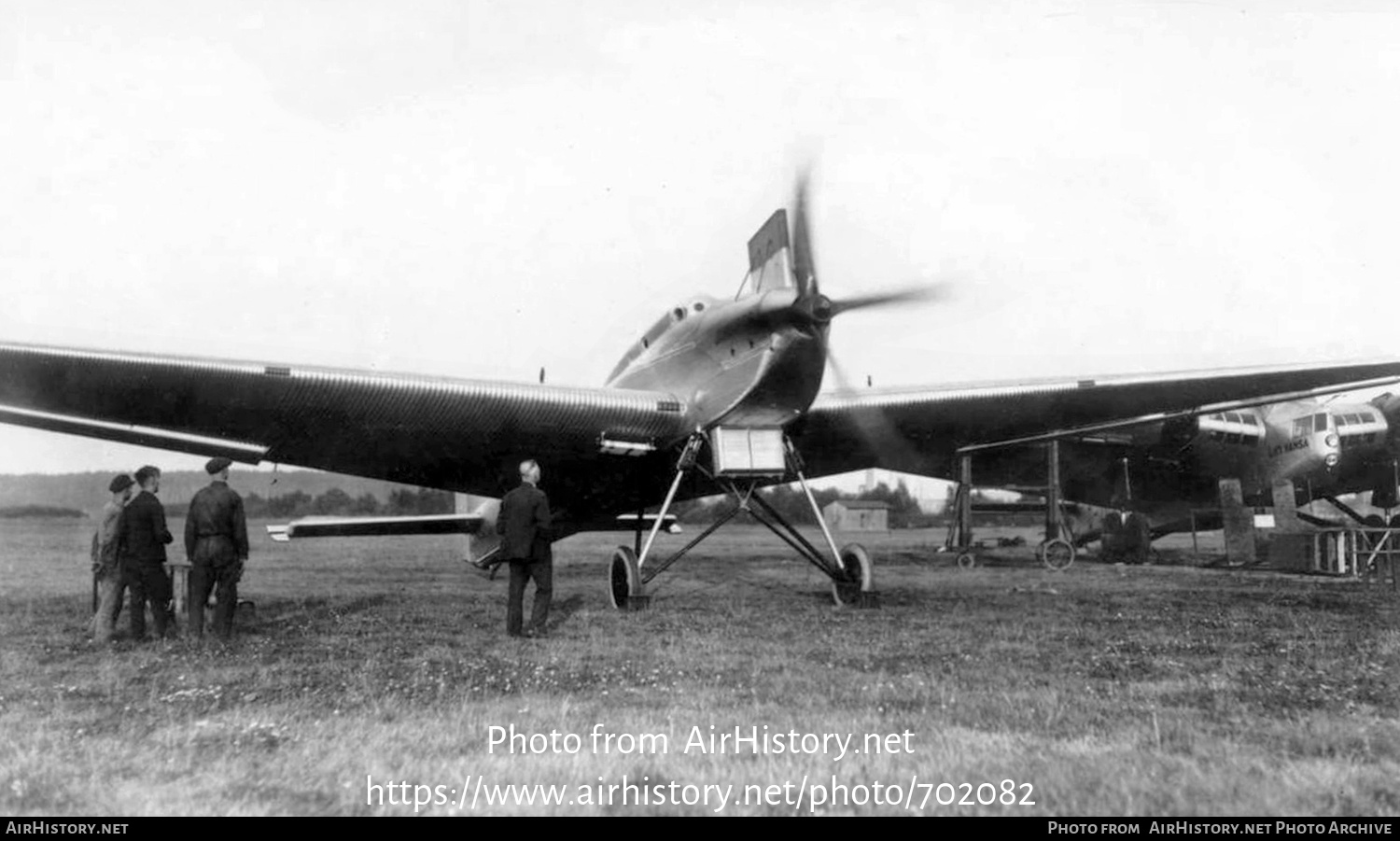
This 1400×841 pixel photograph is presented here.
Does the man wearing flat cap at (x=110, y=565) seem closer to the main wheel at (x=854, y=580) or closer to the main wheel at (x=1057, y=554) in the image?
the main wheel at (x=854, y=580)

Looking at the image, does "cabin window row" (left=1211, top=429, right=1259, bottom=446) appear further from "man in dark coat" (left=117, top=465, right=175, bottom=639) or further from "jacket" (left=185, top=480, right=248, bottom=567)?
"man in dark coat" (left=117, top=465, right=175, bottom=639)

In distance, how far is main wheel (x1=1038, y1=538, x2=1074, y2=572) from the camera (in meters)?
18.8

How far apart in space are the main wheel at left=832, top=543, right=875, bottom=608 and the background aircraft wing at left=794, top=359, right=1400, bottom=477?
1.48m

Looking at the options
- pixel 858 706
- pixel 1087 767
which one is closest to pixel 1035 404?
pixel 858 706

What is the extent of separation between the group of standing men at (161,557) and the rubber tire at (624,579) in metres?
3.64

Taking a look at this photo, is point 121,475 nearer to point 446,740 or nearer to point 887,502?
point 446,740

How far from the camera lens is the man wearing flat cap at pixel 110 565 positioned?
853 cm

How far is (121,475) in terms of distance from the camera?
30.3ft

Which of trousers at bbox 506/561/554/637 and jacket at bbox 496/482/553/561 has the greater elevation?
jacket at bbox 496/482/553/561

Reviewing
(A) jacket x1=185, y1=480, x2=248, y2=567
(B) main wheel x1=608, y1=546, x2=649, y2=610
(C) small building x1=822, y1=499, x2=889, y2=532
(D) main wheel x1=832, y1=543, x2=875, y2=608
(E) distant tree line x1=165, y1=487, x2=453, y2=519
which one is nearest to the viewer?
(A) jacket x1=185, y1=480, x2=248, y2=567

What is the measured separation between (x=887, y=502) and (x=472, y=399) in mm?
83817

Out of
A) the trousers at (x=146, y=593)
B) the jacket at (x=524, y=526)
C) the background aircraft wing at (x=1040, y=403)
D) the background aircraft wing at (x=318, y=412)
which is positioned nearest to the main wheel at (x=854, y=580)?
the background aircraft wing at (x=1040, y=403)

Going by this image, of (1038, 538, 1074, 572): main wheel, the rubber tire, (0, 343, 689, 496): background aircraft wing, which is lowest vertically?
(1038, 538, 1074, 572): main wheel

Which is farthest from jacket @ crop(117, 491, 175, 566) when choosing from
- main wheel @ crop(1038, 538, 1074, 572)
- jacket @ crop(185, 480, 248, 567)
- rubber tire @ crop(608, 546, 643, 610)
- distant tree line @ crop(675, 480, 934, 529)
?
distant tree line @ crop(675, 480, 934, 529)
